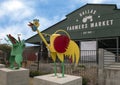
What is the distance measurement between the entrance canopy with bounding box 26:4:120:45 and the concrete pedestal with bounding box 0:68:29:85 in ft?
31.9

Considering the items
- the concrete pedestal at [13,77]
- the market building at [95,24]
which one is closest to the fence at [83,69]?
the concrete pedestal at [13,77]

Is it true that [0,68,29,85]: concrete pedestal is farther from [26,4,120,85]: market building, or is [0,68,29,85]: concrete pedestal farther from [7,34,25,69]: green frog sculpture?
[26,4,120,85]: market building

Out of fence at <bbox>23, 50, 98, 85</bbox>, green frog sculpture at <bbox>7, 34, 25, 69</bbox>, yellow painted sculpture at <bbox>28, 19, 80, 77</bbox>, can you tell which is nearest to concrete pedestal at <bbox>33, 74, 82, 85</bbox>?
yellow painted sculpture at <bbox>28, 19, 80, 77</bbox>

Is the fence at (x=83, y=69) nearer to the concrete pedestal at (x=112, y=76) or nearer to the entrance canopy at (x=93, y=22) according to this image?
the concrete pedestal at (x=112, y=76)

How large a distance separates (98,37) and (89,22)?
1.74m

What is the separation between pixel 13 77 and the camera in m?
9.98

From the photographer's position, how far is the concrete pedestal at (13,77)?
9.84 meters

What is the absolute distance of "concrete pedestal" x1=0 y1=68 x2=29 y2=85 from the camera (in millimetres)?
9836

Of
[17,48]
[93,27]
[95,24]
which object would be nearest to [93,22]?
[95,24]

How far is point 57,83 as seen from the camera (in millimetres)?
7172

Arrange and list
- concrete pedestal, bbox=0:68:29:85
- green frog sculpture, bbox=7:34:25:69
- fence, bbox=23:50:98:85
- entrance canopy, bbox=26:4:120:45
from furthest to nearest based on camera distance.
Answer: entrance canopy, bbox=26:4:120:45 < fence, bbox=23:50:98:85 < green frog sculpture, bbox=7:34:25:69 < concrete pedestal, bbox=0:68:29:85

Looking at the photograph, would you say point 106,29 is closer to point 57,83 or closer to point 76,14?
point 76,14

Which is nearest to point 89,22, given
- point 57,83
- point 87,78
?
point 87,78

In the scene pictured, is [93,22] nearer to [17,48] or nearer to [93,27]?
[93,27]
